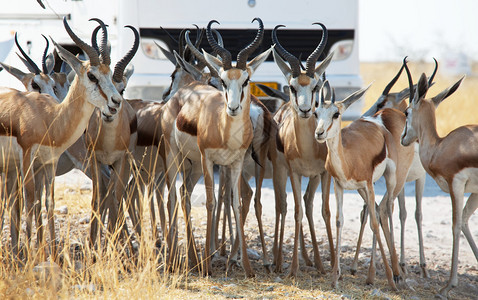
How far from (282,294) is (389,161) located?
1.78 meters

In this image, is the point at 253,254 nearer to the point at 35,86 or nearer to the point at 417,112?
the point at 417,112

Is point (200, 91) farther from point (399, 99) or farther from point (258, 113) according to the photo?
point (399, 99)

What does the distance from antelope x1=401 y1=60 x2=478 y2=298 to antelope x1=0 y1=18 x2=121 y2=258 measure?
113 inches

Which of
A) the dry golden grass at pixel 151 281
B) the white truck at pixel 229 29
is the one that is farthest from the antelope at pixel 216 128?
the white truck at pixel 229 29

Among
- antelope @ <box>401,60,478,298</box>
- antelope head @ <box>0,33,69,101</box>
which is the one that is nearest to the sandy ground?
antelope @ <box>401,60,478,298</box>

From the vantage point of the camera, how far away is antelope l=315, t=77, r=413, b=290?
20.0 feet

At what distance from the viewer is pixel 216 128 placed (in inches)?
258

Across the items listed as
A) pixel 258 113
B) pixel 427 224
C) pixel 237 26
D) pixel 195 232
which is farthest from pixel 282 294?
pixel 237 26

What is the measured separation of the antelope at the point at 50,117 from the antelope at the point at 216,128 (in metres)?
0.88

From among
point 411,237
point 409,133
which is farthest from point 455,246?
point 411,237

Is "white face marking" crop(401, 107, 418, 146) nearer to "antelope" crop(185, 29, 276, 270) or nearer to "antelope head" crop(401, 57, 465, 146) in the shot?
"antelope head" crop(401, 57, 465, 146)

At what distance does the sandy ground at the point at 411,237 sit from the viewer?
274 inches

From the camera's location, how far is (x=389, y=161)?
6.62 meters

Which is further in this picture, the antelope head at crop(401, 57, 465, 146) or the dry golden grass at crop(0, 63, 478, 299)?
the antelope head at crop(401, 57, 465, 146)
